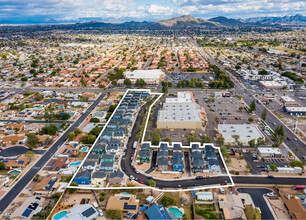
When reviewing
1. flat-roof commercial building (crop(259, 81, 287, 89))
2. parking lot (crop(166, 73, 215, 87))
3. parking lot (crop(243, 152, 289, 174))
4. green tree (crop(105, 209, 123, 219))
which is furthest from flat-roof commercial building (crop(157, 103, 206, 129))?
flat-roof commercial building (crop(259, 81, 287, 89))

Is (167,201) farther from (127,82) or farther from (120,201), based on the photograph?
(127,82)

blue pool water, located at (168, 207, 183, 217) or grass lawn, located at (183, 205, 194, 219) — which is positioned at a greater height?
blue pool water, located at (168, 207, 183, 217)

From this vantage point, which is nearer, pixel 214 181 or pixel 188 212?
pixel 188 212

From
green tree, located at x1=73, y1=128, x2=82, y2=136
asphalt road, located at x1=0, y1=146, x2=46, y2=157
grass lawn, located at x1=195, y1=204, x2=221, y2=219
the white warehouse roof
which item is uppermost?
the white warehouse roof

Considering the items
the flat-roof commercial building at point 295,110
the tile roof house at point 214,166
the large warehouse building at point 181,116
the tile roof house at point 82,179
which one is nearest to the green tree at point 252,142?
the tile roof house at point 214,166

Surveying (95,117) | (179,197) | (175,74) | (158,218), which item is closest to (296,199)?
(179,197)

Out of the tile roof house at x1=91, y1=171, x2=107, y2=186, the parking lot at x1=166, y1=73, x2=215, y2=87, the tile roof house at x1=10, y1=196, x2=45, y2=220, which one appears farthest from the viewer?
the parking lot at x1=166, y1=73, x2=215, y2=87

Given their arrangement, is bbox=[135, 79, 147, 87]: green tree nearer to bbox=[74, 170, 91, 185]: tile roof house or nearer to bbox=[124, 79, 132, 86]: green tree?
bbox=[124, 79, 132, 86]: green tree

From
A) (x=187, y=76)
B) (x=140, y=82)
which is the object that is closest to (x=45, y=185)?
(x=140, y=82)

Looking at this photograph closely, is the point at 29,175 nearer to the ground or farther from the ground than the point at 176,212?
farther from the ground
